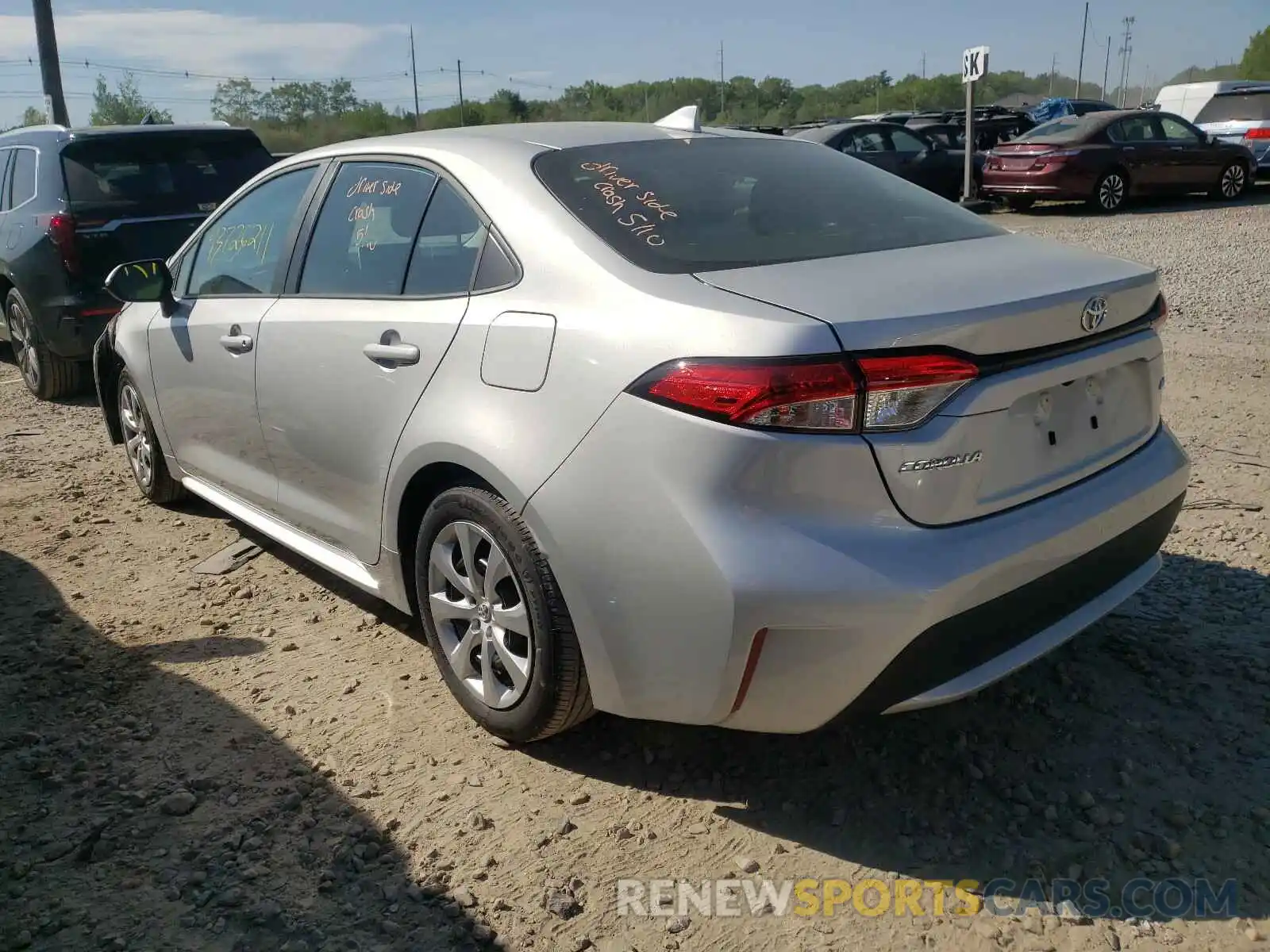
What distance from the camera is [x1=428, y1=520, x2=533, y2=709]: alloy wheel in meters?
2.82


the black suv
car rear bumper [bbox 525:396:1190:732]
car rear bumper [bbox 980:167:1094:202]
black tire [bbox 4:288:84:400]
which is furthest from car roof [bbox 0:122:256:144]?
car rear bumper [bbox 980:167:1094:202]

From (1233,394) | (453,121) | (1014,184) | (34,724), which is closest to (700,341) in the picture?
(34,724)

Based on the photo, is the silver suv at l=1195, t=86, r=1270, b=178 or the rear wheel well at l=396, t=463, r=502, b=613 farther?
the silver suv at l=1195, t=86, r=1270, b=178

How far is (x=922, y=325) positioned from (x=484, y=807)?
1.60 metres

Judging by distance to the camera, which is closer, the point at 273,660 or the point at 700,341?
the point at 700,341

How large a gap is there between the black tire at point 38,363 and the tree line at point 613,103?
193 centimetres

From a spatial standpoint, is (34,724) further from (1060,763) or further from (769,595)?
(1060,763)

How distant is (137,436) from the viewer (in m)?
5.18

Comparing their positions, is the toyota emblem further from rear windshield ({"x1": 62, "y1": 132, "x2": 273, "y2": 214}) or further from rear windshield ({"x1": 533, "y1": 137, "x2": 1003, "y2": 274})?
rear windshield ({"x1": 62, "y1": 132, "x2": 273, "y2": 214})

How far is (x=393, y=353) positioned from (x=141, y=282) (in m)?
1.78

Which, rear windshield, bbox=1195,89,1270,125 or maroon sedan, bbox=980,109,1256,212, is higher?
rear windshield, bbox=1195,89,1270,125

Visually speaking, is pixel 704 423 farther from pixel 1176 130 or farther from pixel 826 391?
pixel 1176 130

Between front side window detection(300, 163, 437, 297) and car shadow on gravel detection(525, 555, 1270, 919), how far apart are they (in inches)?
58.6

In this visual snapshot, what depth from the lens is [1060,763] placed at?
2824 millimetres
